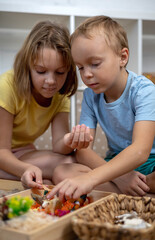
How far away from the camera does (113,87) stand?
1091 mm

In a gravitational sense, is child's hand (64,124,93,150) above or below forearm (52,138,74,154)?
above

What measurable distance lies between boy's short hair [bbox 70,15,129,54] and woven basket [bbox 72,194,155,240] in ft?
1.63

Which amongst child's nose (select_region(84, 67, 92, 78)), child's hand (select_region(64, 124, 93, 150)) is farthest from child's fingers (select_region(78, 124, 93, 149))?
child's nose (select_region(84, 67, 92, 78))

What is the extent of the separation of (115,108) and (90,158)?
0.66 ft

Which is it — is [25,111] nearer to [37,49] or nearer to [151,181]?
[37,49]

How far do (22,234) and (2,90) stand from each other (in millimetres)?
809

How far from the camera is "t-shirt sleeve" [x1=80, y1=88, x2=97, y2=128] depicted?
1.20 m

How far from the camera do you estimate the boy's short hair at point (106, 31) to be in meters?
1.00

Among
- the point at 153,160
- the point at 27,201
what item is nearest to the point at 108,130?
the point at 153,160

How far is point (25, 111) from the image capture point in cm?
133

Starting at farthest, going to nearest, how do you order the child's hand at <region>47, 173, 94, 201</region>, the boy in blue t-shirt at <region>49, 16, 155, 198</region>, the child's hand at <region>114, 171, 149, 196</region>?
the child's hand at <region>114, 171, 149, 196</region> → the boy in blue t-shirt at <region>49, 16, 155, 198</region> → the child's hand at <region>47, 173, 94, 201</region>

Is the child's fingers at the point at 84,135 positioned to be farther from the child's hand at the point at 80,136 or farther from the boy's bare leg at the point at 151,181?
the boy's bare leg at the point at 151,181

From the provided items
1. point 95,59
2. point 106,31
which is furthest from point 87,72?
point 106,31

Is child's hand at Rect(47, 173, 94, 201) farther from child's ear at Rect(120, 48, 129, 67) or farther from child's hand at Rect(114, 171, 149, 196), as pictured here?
child's ear at Rect(120, 48, 129, 67)
